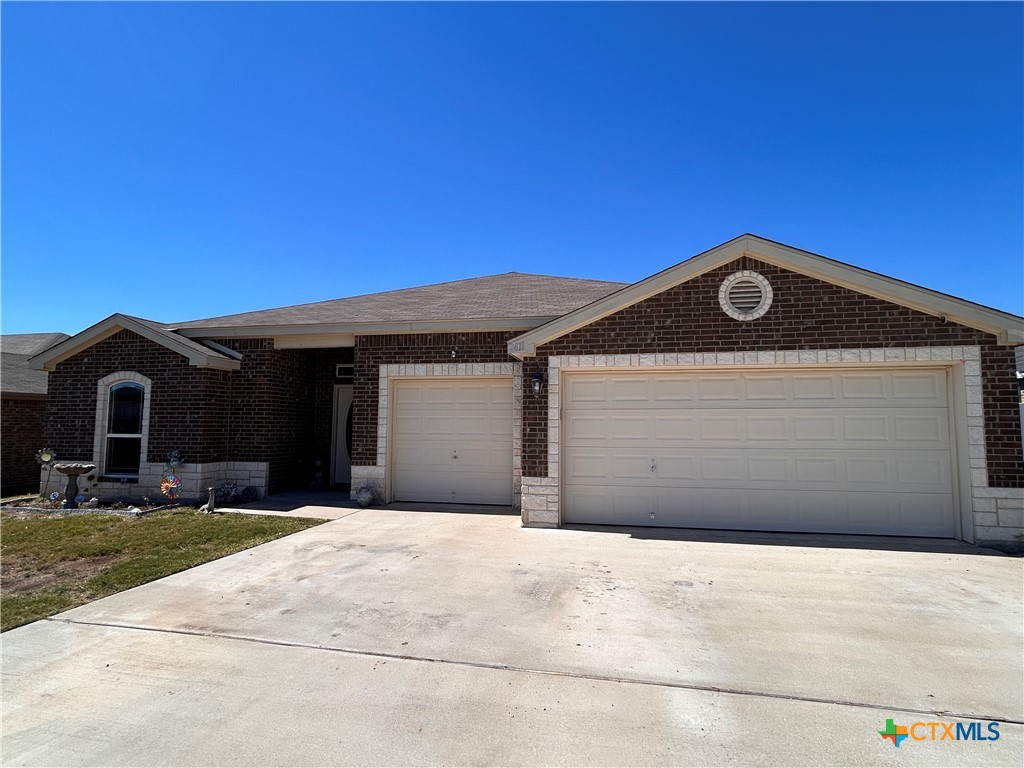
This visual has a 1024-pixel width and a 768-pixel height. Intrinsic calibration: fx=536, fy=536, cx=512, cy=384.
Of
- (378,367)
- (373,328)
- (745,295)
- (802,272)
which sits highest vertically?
(802,272)

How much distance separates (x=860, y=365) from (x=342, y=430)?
10811 millimetres

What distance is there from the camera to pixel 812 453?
805 centimetres

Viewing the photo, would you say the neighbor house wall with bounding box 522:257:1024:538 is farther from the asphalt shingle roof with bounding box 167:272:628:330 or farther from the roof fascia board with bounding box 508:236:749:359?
the asphalt shingle roof with bounding box 167:272:628:330

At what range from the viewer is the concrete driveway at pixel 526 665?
116 inches

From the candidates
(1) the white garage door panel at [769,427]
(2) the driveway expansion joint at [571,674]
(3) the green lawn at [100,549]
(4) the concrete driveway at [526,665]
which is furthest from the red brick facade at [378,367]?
(2) the driveway expansion joint at [571,674]

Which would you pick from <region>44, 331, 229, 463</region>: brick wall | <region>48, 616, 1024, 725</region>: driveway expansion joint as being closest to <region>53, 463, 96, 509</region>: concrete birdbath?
<region>44, 331, 229, 463</region>: brick wall

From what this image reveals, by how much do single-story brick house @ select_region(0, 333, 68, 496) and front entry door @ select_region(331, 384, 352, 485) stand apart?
797 centimetres

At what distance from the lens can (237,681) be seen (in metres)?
3.65

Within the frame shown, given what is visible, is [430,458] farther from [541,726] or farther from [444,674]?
[541,726]

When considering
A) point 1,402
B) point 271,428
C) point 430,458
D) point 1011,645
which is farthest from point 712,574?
point 1,402

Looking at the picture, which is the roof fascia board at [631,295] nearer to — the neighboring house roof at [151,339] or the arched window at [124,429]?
the neighboring house roof at [151,339]

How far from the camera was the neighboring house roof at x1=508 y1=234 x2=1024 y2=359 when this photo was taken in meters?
7.39

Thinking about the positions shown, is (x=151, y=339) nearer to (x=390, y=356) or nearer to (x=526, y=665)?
(x=390, y=356)

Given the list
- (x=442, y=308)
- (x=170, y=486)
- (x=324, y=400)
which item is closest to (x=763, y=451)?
(x=442, y=308)
